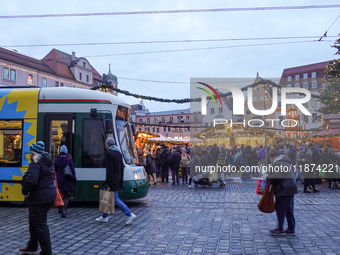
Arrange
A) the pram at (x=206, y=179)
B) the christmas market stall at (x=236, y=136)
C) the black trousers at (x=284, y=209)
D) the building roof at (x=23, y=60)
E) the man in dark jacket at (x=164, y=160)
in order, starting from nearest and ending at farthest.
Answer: the black trousers at (x=284, y=209) < the pram at (x=206, y=179) < the man in dark jacket at (x=164, y=160) < the christmas market stall at (x=236, y=136) < the building roof at (x=23, y=60)

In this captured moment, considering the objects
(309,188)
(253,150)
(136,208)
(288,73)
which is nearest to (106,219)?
(136,208)

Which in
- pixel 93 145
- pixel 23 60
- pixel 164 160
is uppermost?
pixel 23 60

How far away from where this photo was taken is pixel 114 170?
877cm

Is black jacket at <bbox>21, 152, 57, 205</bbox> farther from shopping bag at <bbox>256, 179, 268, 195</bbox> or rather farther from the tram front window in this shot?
the tram front window

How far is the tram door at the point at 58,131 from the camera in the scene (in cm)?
1102

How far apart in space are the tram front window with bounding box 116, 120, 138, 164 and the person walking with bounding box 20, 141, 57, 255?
5.35 meters

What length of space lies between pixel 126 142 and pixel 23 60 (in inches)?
1786

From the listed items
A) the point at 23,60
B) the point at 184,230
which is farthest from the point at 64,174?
the point at 23,60

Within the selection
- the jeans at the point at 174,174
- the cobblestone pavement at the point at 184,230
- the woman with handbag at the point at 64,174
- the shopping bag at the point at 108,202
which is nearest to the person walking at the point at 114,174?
the shopping bag at the point at 108,202

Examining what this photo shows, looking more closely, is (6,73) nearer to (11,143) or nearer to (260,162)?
(260,162)

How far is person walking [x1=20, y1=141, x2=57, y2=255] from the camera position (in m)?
5.57

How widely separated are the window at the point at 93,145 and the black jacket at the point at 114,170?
2150 mm

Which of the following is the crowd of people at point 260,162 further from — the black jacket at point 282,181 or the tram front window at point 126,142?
the black jacket at point 282,181

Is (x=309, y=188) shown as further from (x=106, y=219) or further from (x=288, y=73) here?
(x=288, y=73)
